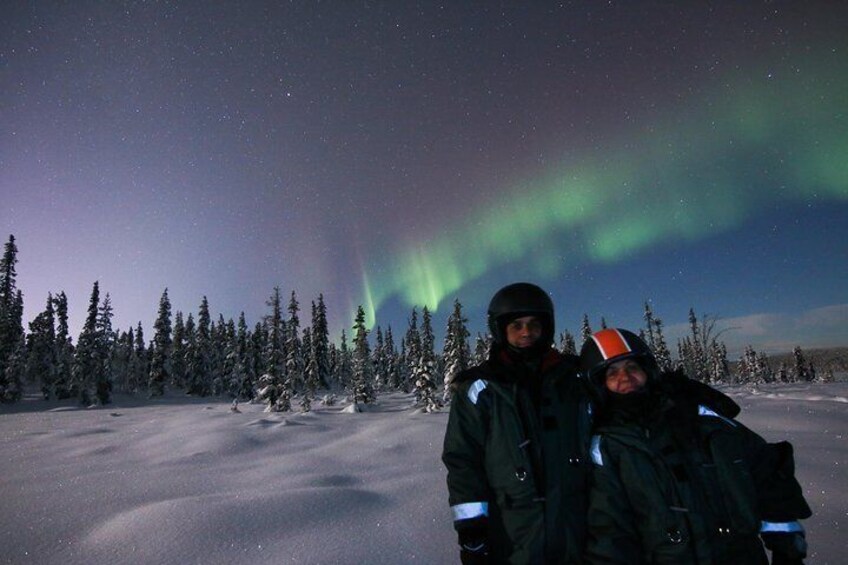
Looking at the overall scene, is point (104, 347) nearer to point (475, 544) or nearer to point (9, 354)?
point (9, 354)

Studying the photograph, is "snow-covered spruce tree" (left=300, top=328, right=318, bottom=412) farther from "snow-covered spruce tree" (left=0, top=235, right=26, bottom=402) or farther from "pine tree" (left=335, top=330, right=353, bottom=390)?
"pine tree" (left=335, top=330, right=353, bottom=390)

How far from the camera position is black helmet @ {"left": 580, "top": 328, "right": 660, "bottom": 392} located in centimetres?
324

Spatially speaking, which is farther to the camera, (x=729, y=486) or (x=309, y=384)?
(x=309, y=384)

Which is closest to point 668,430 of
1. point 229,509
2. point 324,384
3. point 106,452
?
point 229,509

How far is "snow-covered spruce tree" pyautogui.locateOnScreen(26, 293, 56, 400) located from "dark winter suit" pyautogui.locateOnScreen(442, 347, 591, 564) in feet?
214

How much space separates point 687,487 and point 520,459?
1127 mm

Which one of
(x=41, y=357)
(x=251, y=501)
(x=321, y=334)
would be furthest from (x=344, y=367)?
(x=251, y=501)

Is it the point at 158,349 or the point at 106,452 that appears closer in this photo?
the point at 106,452

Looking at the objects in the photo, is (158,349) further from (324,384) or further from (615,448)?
(615,448)

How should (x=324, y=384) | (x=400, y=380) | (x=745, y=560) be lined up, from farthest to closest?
(x=400, y=380) → (x=324, y=384) → (x=745, y=560)

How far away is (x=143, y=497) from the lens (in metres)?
7.69

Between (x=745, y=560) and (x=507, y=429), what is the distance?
172 centimetres

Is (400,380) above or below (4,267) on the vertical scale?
below

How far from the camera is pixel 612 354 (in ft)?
10.6
